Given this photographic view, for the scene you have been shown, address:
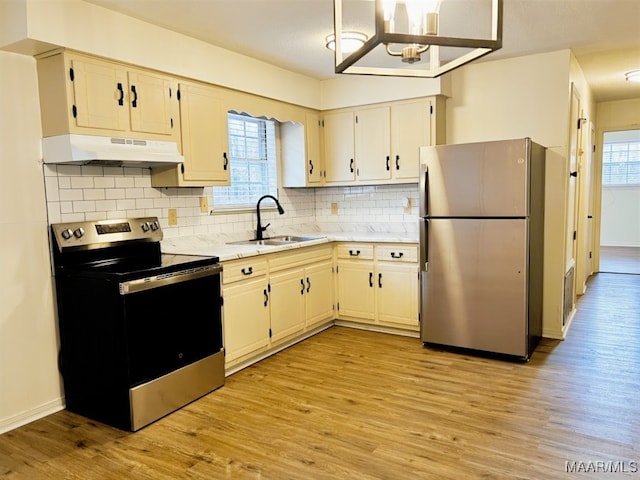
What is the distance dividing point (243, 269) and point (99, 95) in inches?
56.5

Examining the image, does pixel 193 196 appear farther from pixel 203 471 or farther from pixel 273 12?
pixel 203 471

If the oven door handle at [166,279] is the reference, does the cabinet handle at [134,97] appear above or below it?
above

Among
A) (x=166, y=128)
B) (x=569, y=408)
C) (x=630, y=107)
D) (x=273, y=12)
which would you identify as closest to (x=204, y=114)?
(x=166, y=128)

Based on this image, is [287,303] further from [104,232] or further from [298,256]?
[104,232]

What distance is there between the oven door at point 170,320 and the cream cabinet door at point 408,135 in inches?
82.2

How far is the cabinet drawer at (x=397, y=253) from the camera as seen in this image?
13.2 ft

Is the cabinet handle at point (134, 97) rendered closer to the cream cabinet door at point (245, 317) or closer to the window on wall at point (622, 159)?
the cream cabinet door at point (245, 317)

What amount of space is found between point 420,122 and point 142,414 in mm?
3197

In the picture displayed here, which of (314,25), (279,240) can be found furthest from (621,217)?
(314,25)

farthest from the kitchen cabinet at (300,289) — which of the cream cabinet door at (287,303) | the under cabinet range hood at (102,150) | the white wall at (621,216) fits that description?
the white wall at (621,216)

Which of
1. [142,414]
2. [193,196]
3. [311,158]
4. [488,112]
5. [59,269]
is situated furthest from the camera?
[311,158]

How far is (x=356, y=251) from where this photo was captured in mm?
4297

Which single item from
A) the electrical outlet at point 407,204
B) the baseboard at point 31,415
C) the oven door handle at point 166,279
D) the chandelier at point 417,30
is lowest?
the baseboard at point 31,415

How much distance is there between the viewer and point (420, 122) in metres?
4.22
